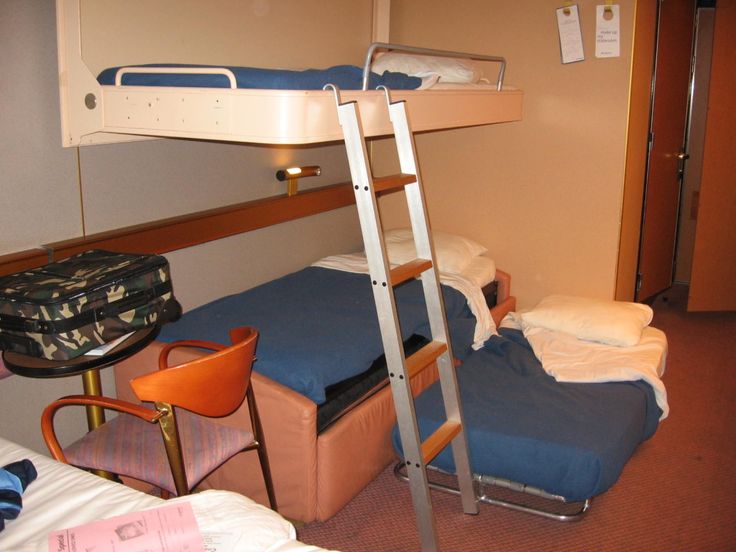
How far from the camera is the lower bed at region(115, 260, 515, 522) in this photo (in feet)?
7.62

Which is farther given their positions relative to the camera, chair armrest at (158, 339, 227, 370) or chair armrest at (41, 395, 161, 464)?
chair armrest at (158, 339, 227, 370)

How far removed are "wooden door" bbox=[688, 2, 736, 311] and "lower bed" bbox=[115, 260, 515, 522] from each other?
112 inches

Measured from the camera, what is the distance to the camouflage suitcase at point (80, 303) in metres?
1.98

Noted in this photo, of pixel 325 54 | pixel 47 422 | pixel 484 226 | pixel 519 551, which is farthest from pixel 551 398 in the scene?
pixel 325 54

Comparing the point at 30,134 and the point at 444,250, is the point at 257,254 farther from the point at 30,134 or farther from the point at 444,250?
the point at 30,134

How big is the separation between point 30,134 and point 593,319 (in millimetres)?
2466

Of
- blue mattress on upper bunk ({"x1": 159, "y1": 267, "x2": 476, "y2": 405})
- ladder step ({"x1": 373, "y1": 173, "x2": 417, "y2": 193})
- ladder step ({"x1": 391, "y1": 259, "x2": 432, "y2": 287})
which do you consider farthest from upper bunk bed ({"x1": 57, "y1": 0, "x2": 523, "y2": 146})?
blue mattress on upper bunk ({"x1": 159, "y1": 267, "x2": 476, "y2": 405})

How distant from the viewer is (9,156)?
90.2 inches

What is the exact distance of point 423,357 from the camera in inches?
89.2

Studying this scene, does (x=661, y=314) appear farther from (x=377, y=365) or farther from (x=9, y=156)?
(x=9, y=156)

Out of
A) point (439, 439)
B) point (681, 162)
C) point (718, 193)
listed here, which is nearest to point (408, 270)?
point (439, 439)

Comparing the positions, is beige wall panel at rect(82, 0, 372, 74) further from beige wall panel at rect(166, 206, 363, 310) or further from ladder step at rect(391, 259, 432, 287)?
ladder step at rect(391, 259, 432, 287)

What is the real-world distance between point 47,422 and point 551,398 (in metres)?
1.81

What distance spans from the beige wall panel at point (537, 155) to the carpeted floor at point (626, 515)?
108cm
